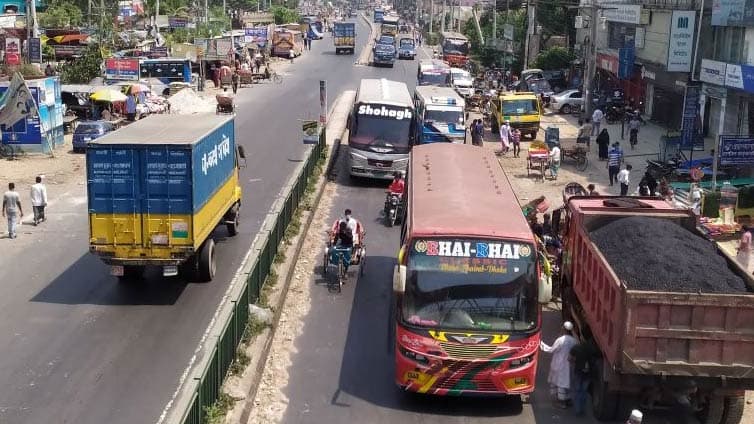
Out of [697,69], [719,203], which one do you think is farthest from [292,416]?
[697,69]

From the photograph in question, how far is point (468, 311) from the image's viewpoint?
12.1m

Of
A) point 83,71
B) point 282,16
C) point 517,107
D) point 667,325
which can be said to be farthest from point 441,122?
point 282,16

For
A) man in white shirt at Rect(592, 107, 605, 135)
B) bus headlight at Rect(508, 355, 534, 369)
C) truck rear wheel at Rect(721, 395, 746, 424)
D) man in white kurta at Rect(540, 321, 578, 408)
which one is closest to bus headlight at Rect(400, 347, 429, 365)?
bus headlight at Rect(508, 355, 534, 369)

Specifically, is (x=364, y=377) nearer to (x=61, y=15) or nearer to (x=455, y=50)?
(x=455, y=50)

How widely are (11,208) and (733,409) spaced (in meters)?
16.4

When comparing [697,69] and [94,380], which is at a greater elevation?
[697,69]

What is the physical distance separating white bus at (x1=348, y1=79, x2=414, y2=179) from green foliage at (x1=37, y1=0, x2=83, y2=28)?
62.2m

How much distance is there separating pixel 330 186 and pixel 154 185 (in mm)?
12733

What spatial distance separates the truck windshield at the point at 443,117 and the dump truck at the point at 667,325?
17220 mm

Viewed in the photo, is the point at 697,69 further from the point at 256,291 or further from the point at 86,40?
the point at 86,40

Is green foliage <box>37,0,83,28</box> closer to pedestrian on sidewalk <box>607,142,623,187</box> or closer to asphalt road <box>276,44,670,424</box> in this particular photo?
pedestrian on sidewalk <box>607,142,623,187</box>

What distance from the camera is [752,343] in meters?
11.1

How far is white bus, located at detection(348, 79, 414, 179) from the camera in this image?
28328 millimetres

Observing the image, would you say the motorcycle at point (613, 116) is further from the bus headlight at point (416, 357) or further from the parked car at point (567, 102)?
the bus headlight at point (416, 357)
